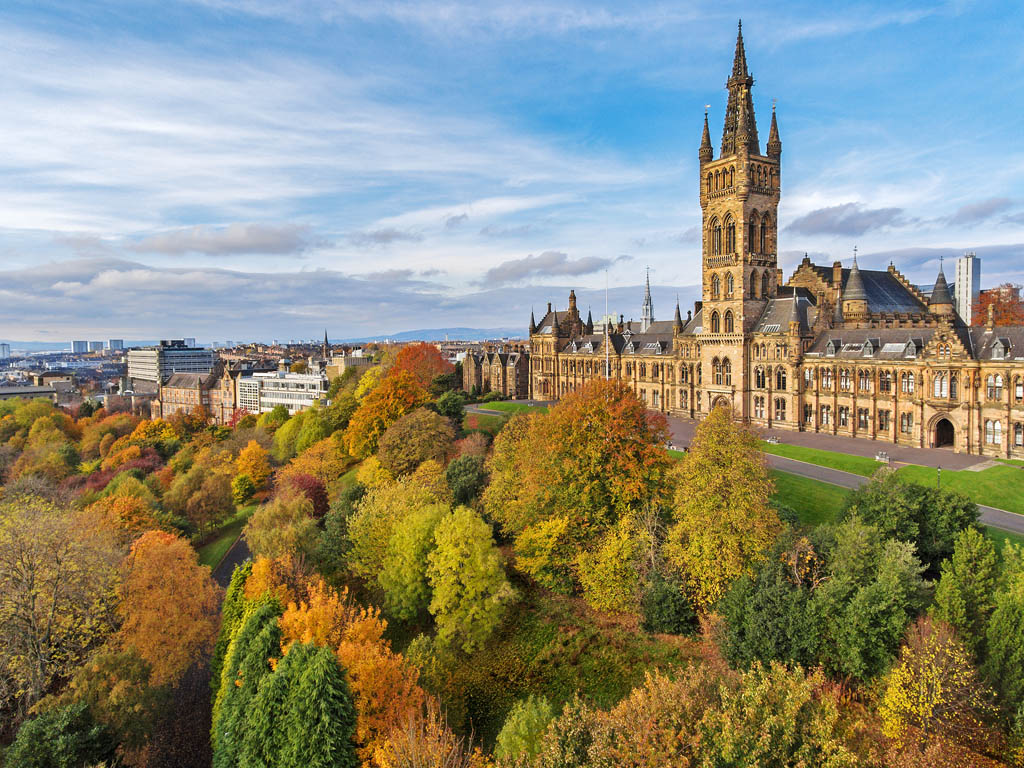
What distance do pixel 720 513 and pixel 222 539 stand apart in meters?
53.5

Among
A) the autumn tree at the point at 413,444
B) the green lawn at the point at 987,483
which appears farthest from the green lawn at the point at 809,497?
the autumn tree at the point at 413,444

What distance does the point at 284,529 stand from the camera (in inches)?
1836

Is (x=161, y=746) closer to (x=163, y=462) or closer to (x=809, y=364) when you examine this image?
(x=809, y=364)

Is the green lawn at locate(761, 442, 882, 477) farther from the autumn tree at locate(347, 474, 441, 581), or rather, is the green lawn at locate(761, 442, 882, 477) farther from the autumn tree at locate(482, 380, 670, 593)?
the autumn tree at locate(347, 474, 441, 581)

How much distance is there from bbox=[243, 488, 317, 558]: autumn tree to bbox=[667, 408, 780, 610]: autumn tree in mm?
25868

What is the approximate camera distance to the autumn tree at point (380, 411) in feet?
235

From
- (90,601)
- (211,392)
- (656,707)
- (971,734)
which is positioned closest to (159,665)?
(90,601)

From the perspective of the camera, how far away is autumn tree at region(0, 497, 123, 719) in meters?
36.5

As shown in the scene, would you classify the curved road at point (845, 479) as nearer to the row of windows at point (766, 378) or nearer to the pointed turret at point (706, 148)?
the row of windows at point (766, 378)

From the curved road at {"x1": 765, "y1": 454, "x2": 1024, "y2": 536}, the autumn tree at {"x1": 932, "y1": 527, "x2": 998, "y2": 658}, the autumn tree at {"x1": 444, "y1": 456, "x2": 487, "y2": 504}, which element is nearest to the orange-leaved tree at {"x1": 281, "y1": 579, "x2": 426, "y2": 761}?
the autumn tree at {"x1": 444, "y1": 456, "x2": 487, "y2": 504}

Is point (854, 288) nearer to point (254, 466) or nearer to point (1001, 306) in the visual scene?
point (1001, 306)

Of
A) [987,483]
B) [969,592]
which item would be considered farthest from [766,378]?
[969,592]

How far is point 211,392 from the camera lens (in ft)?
518

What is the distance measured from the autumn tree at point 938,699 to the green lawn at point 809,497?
17.1 metres
